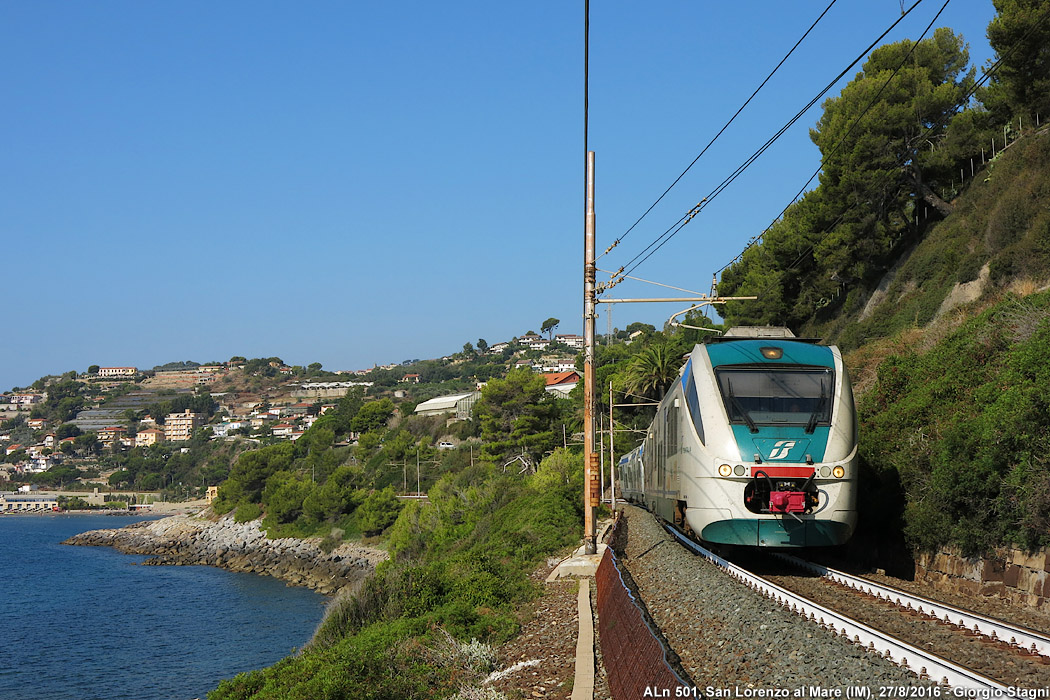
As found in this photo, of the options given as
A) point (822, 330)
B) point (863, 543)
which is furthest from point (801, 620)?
point (822, 330)

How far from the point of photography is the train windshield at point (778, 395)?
41.1 ft

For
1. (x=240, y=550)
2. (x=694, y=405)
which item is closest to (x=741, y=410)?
(x=694, y=405)

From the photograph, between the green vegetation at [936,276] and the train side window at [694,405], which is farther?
the train side window at [694,405]

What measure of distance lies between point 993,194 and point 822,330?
582 inches


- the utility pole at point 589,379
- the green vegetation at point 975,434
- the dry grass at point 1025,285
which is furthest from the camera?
the dry grass at point 1025,285

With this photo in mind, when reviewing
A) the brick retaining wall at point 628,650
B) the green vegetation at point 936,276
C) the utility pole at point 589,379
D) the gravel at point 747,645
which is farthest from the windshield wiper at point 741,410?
the utility pole at point 589,379

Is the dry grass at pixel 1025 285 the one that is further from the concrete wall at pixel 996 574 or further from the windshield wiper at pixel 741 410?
the windshield wiper at pixel 741 410

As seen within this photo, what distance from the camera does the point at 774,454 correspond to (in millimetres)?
12242

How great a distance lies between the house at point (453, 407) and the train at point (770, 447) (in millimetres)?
102062

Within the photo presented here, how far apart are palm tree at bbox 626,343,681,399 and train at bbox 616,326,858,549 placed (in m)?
42.1

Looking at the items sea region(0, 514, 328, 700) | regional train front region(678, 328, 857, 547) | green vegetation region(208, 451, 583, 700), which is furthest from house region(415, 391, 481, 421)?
regional train front region(678, 328, 857, 547)

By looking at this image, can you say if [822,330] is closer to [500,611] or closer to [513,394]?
[513,394]

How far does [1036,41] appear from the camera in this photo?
3222 cm

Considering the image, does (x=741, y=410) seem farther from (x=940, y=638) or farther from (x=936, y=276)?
(x=936, y=276)
